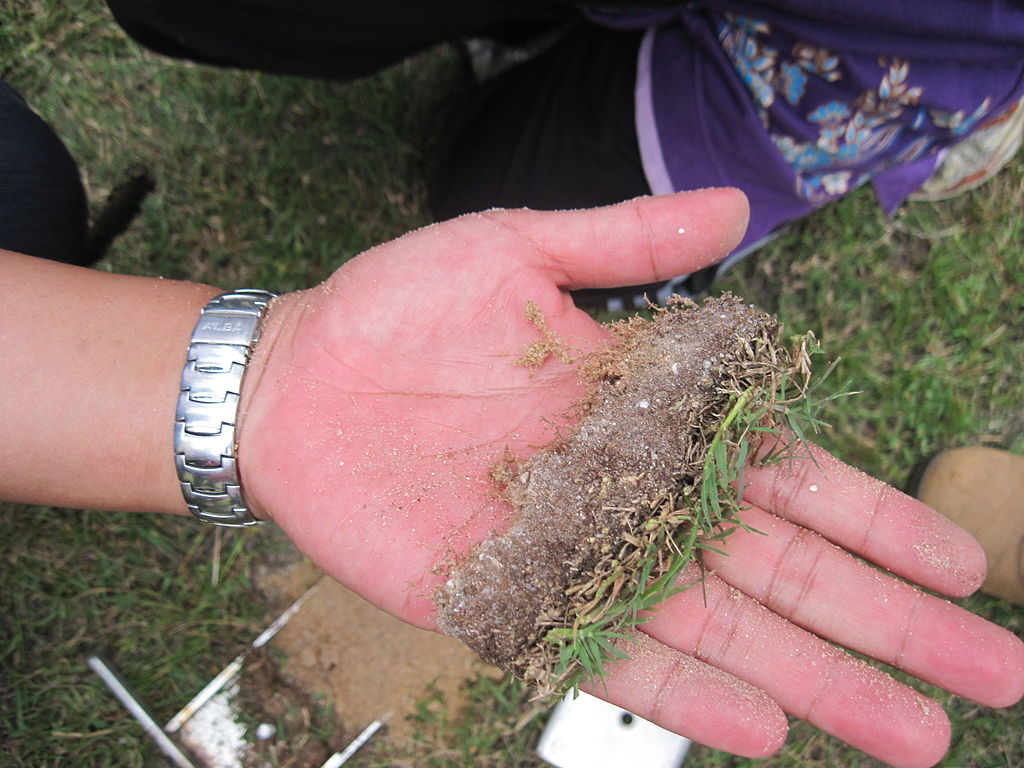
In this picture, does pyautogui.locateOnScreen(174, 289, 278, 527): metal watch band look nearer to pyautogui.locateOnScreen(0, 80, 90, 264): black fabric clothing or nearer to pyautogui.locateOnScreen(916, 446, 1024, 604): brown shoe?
pyautogui.locateOnScreen(0, 80, 90, 264): black fabric clothing

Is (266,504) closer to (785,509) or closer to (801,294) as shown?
(785,509)

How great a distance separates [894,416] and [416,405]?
97.0 inches

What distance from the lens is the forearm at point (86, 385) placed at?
6.02 feet

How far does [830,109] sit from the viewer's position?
2.15 metres

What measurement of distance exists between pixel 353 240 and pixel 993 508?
3.13 m

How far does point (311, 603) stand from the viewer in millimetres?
2961

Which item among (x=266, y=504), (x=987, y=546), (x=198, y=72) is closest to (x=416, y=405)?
(x=266, y=504)

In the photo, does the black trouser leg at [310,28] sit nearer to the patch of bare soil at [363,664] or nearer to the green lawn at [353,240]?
the green lawn at [353,240]

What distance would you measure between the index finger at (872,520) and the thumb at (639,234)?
0.67 meters

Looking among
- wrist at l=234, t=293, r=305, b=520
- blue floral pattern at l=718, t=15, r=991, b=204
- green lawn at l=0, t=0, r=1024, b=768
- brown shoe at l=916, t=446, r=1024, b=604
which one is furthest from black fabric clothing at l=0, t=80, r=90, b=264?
brown shoe at l=916, t=446, r=1024, b=604

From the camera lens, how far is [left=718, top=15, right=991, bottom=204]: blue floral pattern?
2.04 m

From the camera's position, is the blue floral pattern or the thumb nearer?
the thumb

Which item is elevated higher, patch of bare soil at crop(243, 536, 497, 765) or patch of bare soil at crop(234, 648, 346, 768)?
patch of bare soil at crop(243, 536, 497, 765)

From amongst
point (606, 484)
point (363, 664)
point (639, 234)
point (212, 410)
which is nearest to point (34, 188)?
point (212, 410)
